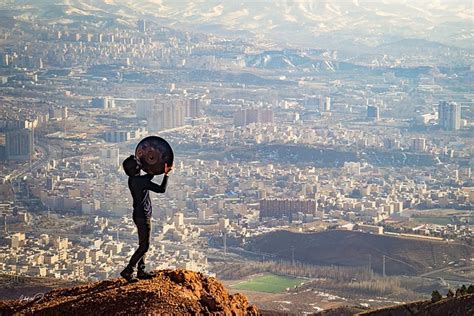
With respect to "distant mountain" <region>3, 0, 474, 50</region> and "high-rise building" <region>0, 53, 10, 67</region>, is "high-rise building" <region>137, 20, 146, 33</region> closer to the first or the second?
"distant mountain" <region>3, 0, 474, 50</region>

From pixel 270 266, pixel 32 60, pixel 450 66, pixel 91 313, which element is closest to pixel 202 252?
pixel 270 266

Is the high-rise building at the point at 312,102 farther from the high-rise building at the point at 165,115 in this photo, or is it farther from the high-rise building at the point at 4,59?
the high-rise building at the point at 4,59

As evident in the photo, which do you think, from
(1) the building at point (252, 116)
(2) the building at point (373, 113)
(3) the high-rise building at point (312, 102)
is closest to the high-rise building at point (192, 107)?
(1) the building at point (252, 116)

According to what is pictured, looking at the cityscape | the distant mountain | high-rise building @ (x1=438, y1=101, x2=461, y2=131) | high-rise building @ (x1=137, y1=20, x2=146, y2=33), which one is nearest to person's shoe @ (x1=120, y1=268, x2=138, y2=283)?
the cityscape

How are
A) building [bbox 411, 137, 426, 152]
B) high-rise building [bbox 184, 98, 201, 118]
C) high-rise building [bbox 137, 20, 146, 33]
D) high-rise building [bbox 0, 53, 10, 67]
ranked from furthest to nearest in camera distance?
high-rise building [bbox 137, 20, 146, 33]
high-rise building [bbox 0, 53, 10, 67]
high-rise building [bbox 184, 98, 201, 118]
building [bbox 411, 137, 426, 152]

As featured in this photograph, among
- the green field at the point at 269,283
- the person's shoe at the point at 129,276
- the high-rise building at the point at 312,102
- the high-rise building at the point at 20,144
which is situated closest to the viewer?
the person's shoe at the point at 129,276

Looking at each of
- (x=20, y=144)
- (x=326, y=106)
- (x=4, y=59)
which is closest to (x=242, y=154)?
(x=20, y=144)

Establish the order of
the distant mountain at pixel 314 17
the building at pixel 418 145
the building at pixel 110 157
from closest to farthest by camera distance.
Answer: the building at pixel 110 157
the building at pixel 418 145
the distant mountain at pixel 314 17

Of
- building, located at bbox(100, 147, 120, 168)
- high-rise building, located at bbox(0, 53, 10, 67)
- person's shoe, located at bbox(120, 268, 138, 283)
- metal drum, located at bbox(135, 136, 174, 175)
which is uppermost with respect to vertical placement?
high-rise building, located at bbox(0, 53, 10, 67)

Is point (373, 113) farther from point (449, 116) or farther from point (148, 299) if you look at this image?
point (148, 299)
